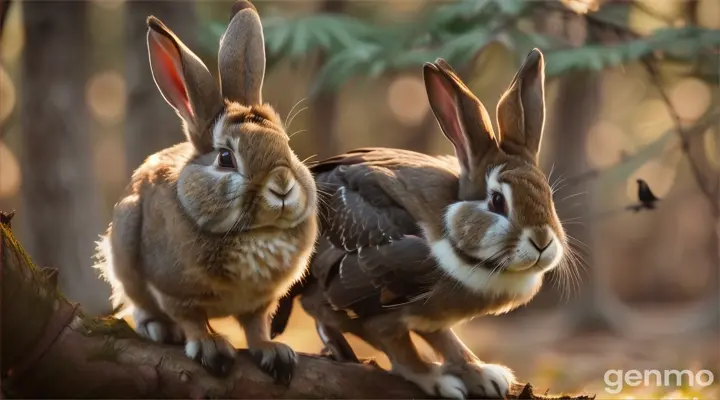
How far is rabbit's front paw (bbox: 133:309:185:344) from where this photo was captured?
1.99 meters

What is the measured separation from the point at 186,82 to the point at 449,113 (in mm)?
593

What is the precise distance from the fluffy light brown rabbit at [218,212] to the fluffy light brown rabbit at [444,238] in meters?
0.18

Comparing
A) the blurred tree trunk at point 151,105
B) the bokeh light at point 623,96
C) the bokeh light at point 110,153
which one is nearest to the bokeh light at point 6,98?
the blurred tree trunk at point 151,105

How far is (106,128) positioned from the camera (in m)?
8.82

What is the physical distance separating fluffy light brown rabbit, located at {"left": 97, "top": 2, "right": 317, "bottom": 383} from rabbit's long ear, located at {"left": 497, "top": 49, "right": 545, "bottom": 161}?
18.6 inches

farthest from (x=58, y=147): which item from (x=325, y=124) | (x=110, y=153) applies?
(x=110, y=153)

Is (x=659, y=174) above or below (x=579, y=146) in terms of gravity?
above

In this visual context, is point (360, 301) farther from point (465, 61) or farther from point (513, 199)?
point (465, 61)

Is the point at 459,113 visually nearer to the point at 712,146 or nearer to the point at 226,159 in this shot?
the point at 226,159

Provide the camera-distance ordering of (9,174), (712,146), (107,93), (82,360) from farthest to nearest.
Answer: (107,93), (9,174), (712,146), (82,360)

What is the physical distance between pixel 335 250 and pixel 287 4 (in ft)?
10.4

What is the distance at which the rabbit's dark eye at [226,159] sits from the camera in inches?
70.4

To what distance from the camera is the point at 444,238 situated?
194cm

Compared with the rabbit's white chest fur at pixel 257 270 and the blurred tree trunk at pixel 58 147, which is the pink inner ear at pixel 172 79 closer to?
the rabbit's white chest fur at pixel 257 270
